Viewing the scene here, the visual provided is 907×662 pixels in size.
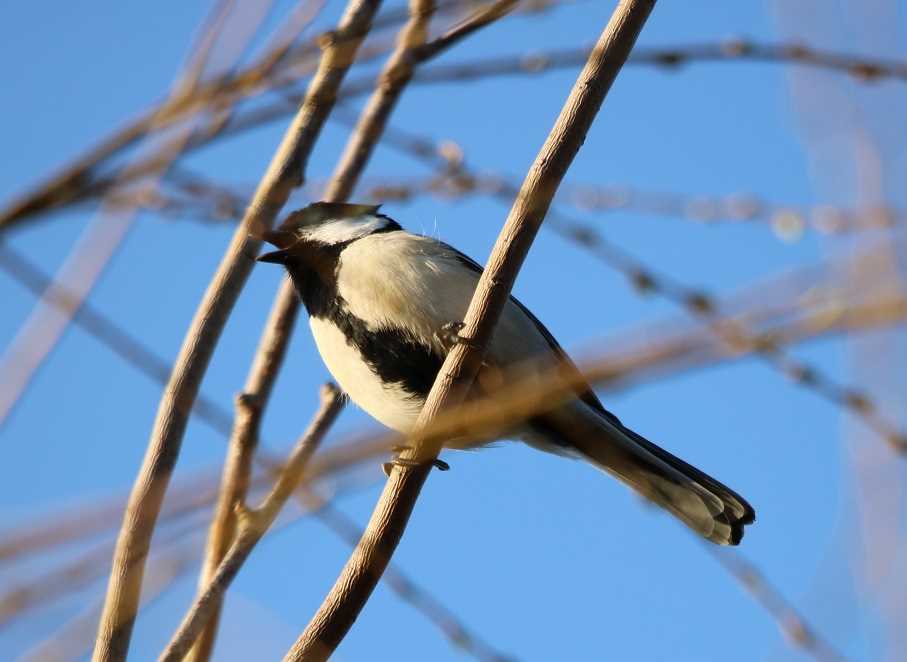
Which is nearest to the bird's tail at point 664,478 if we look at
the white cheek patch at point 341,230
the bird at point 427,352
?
the bird at point 427,352

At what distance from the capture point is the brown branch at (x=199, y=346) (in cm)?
226

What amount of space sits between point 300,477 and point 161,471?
160 centimetres

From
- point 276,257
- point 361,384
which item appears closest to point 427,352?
point 361,384

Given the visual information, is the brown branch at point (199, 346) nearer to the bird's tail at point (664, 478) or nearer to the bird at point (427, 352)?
the bird at point (427, 352)

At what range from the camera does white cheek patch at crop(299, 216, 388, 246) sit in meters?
3.95

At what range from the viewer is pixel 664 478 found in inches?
137

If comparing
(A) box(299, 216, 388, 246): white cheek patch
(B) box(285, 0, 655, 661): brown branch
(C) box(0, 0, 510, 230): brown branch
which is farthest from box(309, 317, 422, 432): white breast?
(C) box(0, 0, 510, 230): brown branch

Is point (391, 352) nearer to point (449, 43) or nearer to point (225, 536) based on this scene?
point (225, 536)

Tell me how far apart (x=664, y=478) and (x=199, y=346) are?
64.9 inches

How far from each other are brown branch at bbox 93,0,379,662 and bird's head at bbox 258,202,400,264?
0.82m

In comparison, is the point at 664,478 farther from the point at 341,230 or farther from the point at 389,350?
the point at 341,230

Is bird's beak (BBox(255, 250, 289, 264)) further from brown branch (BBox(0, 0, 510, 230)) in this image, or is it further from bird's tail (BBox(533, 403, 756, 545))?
brown branch (BBox(0, 0, 510, 230))

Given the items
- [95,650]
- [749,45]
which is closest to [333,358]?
[95,650]

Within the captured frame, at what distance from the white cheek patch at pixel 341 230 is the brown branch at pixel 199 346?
0.87m
